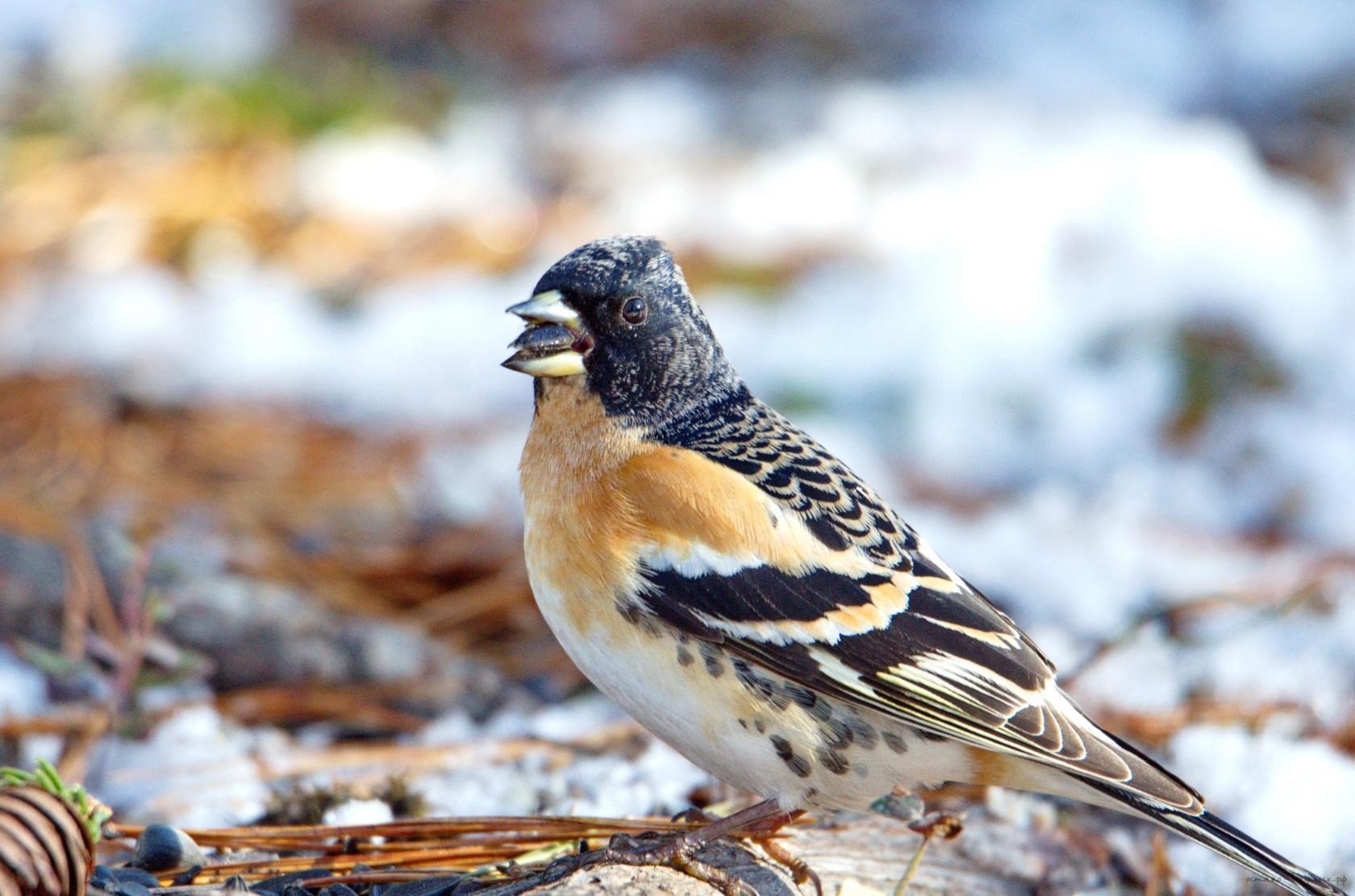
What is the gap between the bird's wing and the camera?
265 cm

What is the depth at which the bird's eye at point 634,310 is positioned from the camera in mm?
3070

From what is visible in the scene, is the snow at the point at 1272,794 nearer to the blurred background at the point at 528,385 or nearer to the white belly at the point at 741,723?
the blurred background at the point at 528,385

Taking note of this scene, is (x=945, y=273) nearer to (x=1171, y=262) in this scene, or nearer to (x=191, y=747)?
(x=1171, y=262)

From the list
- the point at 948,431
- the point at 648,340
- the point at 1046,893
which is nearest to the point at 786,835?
the point at 1046,893

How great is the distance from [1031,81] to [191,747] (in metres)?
7.75

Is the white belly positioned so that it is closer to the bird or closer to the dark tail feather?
the bird

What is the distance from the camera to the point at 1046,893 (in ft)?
9.81

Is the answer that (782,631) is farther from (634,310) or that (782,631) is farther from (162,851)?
(162,851)

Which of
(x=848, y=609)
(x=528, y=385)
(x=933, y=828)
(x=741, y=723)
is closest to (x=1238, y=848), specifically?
(x=933, y=828)

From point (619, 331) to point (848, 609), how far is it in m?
0.79

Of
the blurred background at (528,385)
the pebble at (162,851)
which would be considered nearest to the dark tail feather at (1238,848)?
the blurred background at (528,385)

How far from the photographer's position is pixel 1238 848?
2.54 m

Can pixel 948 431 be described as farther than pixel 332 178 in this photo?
No

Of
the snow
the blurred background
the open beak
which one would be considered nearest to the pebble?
the blurred background
